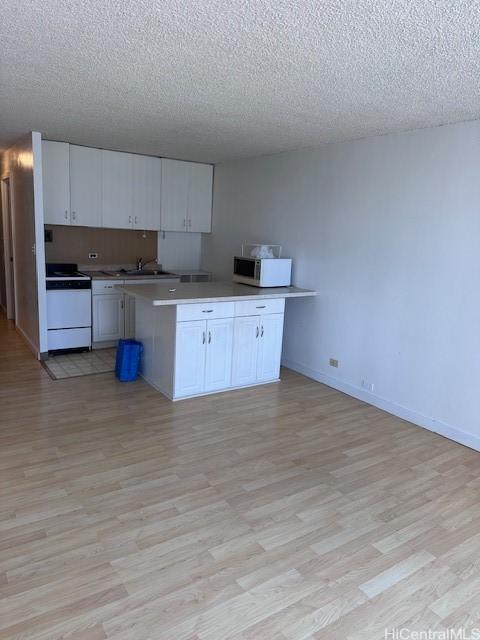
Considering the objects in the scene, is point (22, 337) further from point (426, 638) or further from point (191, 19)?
point (426, 638)

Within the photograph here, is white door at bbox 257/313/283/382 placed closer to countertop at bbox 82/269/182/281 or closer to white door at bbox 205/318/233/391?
white door at bbox 205/318/233/391

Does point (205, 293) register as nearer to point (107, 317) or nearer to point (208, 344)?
point (208, 344)

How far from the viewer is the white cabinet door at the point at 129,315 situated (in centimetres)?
551

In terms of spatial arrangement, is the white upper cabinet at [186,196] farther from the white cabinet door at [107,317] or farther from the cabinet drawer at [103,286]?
the white cabinet door at [107,317]

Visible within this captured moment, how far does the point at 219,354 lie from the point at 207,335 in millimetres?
246

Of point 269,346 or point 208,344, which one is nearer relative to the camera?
point 208,344

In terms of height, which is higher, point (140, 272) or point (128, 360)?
point (140, 272)

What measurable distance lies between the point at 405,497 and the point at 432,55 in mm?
2455

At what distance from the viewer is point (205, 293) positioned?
13.8ft

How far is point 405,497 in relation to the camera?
108 inches

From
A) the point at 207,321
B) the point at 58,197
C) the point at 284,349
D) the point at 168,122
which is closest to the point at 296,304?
the point at 284,349

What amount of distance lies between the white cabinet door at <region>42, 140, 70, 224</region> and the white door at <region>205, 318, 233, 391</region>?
251cm

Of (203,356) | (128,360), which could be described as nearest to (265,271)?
(203,356)

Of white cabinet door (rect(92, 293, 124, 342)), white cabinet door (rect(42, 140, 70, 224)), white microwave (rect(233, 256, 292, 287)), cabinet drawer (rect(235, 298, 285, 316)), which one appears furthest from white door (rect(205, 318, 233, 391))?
white cabinet door (rect(42, 140, 70, 224))
